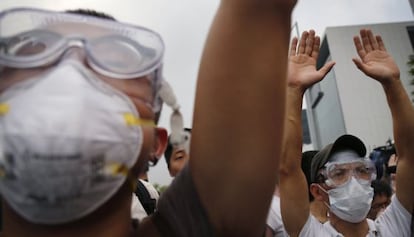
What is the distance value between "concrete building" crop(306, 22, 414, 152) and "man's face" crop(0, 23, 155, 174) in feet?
99.0

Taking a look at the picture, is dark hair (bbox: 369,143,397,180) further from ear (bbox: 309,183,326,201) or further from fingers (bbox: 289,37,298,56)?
fingers (bbox: 289,37,298,56)

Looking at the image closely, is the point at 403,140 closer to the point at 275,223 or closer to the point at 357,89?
the point at 275,223

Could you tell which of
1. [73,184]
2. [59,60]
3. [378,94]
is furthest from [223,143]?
[378,94]

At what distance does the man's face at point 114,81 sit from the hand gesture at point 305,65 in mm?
1360

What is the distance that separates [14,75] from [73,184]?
346mm

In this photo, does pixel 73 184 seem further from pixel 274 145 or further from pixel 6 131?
pixel 274 145

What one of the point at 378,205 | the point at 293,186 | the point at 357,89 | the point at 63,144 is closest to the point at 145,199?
the point at 293,186

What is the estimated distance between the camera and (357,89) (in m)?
31.3

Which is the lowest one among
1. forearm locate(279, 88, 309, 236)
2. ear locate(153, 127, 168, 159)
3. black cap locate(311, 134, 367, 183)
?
black cap locate(311, 134, 367, 183)

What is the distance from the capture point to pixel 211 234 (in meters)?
0.95

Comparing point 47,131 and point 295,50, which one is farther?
point 295,50

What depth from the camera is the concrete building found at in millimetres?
29781

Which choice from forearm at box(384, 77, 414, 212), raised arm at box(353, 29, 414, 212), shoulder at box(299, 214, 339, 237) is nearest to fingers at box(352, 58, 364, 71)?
raised arm at box(353, 29, 414, 212)

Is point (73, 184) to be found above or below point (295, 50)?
above
